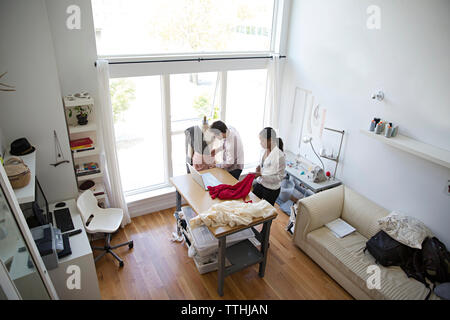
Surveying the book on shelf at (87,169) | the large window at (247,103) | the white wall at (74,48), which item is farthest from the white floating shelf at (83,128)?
the large window at (247,103)

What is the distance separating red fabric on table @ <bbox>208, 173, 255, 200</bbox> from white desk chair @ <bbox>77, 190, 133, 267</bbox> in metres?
1.18

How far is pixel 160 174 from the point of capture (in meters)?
4.68

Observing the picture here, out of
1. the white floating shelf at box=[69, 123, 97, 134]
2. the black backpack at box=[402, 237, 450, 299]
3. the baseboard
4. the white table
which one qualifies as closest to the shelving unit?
the white floating shelf at box=[69, 123, 97, 134]

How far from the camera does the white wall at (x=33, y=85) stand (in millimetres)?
2744

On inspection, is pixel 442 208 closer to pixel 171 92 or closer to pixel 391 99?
pixel 391 99

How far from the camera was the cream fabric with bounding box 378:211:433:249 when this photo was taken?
3096 mm

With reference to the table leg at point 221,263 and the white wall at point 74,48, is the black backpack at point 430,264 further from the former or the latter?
the white wall at point 74,48

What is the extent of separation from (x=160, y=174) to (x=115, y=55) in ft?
6.03

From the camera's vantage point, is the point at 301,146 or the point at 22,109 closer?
the point at 22,109

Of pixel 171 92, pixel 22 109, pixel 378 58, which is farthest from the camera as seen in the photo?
pixel 171 92

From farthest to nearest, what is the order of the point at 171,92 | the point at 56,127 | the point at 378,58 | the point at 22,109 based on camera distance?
the point at 171,92 → the point at 378,58 → the point at 56,127 → the point at 22,109

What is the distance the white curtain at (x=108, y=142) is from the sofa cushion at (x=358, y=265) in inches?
98.7

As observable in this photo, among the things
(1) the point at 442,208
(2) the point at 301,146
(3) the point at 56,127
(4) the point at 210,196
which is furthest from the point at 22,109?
(1) the point at 442,208

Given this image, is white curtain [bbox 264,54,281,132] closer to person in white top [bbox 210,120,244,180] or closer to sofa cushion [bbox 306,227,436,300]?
person in white top [bbox 210,120,244,180]
